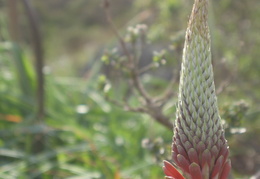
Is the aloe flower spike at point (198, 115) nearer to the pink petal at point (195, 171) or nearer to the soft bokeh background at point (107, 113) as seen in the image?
the pink petal at point (195, 171)

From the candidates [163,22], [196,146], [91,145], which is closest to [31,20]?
[91,145]

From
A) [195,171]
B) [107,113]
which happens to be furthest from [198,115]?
[107,113]

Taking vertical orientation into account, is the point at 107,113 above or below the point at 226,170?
above

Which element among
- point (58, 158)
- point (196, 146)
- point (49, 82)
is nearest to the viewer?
point (196, 146)

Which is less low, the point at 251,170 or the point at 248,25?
the point at 248,25

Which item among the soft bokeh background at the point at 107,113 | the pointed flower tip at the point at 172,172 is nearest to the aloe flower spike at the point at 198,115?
the pointed flower tip at the point at 172,172

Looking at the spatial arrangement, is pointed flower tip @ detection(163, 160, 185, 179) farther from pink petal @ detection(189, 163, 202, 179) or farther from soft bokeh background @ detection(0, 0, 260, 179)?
soft bokeh background @ detection(0, 0, 260, 179)

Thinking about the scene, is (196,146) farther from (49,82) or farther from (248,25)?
(248,25)

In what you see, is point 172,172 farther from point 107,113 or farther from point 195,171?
point 107,113
